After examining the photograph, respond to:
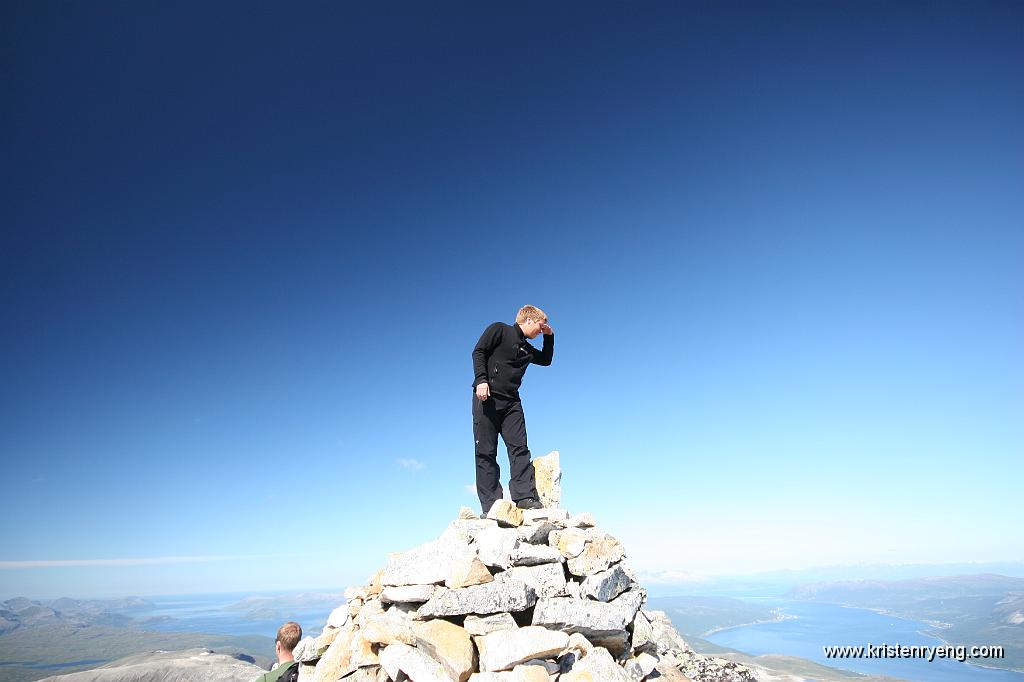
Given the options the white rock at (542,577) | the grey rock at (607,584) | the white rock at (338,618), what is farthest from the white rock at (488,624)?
the white rock at (338,618)

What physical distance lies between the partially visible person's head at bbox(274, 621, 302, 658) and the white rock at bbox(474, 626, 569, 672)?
13.5 feet

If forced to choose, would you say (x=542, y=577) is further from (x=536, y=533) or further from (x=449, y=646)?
(x=449, y=646)

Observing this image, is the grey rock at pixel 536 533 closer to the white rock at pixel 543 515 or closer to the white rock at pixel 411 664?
the white rock at pixel 543 515

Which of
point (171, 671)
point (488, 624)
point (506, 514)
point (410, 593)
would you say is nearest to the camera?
point (488, 624)

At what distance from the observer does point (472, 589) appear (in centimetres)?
Result: 634

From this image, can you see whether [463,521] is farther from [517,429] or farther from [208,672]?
[208,672]

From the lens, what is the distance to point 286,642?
811 centimetres

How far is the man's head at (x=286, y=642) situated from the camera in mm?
8062

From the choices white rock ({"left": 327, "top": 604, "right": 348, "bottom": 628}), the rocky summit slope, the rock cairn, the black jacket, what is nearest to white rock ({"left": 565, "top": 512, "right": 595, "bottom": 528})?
the rock cairn

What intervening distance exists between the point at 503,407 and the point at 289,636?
532 centimetres

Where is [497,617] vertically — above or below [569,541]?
below

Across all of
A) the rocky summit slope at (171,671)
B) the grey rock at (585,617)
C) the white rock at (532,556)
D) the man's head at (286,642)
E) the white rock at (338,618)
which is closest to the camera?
the grey rock at (585,617)

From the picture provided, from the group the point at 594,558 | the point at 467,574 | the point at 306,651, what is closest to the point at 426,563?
the point at 467,574

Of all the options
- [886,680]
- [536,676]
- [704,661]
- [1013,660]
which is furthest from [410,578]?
[1013,660]
